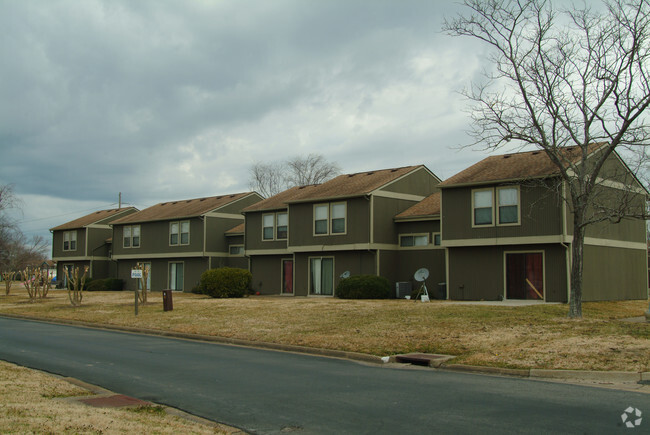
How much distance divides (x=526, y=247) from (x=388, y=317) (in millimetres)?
9342

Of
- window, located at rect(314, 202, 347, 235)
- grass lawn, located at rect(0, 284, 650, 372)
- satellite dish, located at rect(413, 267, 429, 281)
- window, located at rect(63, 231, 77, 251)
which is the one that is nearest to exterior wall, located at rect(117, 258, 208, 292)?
window, located at rect(63, 231, 77, 251)

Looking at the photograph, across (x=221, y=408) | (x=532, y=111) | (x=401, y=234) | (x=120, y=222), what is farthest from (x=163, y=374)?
(x=120, y=222)

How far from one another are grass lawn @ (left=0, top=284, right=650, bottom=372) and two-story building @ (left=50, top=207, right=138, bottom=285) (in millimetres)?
25746

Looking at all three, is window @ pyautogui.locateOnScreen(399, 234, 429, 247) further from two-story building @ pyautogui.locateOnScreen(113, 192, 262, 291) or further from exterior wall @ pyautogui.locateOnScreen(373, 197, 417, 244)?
two-story building @ pyautogui.locateOnScreen(113, 192, 262, 291)

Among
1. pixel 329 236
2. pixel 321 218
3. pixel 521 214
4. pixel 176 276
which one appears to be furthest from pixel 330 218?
pixel 176 276

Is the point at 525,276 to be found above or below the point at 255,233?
below

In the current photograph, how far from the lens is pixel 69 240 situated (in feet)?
177

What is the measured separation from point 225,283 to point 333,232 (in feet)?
20.9

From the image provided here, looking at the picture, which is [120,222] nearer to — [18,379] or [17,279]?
[18,379]

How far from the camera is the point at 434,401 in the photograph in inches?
344

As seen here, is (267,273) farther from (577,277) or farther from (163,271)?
(577,277)

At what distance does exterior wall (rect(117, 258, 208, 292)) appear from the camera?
41.9 m

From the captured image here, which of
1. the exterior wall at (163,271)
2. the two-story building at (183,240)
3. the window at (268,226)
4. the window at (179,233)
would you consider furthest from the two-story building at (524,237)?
the window at (179,233)

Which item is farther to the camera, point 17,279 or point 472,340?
point 17,279
